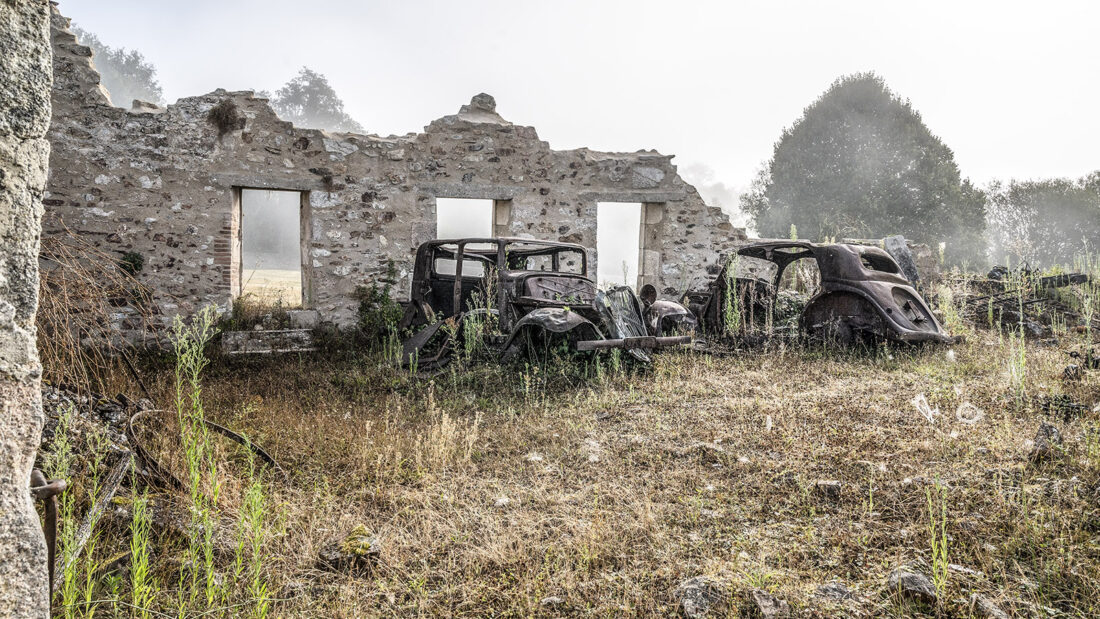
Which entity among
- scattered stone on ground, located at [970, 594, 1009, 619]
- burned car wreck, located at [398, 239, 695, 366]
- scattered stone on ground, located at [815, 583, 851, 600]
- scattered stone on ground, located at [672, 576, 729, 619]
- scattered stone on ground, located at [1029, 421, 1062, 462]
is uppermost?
burned car wreck, located at [398, 239, 695, 366]

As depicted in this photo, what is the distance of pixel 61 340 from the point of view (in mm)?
2877

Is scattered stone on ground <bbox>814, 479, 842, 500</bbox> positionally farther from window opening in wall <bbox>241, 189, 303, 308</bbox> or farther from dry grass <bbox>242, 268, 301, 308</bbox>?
window opening in wall <bbox>241, 189, 303, 308</bbox>

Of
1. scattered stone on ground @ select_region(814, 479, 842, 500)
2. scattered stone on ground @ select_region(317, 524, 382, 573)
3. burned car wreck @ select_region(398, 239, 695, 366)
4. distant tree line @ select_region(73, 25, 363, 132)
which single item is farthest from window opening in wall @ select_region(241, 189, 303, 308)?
scattered stone on ground @ select_region(814, 479, 842, 500)

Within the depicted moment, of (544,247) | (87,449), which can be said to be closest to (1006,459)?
(87,449)

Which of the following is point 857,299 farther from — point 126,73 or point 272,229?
point 126,73

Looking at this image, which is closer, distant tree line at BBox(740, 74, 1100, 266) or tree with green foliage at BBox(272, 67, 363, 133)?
distant tree line at BBox(740, 74, 1100, 266)

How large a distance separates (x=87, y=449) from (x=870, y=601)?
3526 mm

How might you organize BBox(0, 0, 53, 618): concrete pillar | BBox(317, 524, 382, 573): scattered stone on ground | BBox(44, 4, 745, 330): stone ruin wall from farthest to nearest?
BBox(44, 4, 745, 330): stone ruin wall, BBox(317, 524, 382, 573): scattered stone on ground, BBox(0, 0, 53, 618): concrete pillar

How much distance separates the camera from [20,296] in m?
1.19

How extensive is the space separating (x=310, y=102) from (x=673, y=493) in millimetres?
46446

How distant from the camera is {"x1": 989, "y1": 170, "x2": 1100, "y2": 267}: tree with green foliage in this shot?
23.0 m

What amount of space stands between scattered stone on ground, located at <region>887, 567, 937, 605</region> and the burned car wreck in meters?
3.58

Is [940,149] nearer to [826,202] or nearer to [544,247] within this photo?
[826,202]

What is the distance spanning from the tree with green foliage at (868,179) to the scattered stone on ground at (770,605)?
19.9 meters
